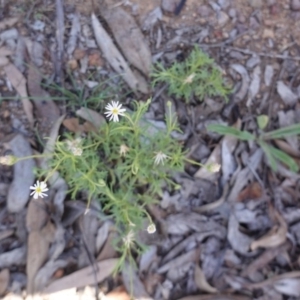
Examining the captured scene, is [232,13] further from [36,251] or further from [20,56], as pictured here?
[36,251]

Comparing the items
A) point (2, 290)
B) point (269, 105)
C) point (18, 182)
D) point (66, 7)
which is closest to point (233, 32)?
point (269, 105)

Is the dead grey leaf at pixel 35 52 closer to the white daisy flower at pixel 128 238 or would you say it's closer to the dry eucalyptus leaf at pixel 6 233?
the dry eucalyptus leaf at pixel 6 233

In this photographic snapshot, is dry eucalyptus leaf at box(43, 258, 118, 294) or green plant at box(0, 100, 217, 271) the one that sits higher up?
green plant at box(0, 100, 217, 271)

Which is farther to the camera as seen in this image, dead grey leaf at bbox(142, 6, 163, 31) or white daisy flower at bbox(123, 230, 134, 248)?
dead grey leaf at bbox(142, 6, 163, 31)

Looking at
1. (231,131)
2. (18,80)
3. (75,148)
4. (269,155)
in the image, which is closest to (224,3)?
(231,131)

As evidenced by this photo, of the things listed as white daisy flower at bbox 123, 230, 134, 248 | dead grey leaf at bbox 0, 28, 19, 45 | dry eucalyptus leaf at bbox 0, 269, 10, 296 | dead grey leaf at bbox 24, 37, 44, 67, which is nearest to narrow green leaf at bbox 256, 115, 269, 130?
white daisy flower at bbox 123, 230, 134, 248

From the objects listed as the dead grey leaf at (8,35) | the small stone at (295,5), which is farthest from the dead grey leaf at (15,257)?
the small stone at (295,5)

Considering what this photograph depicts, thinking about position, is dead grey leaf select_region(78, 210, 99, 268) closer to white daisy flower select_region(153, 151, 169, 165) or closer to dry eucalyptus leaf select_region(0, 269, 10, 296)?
dry eucalyptus leaf select_region(0, 269, 10, 296)
